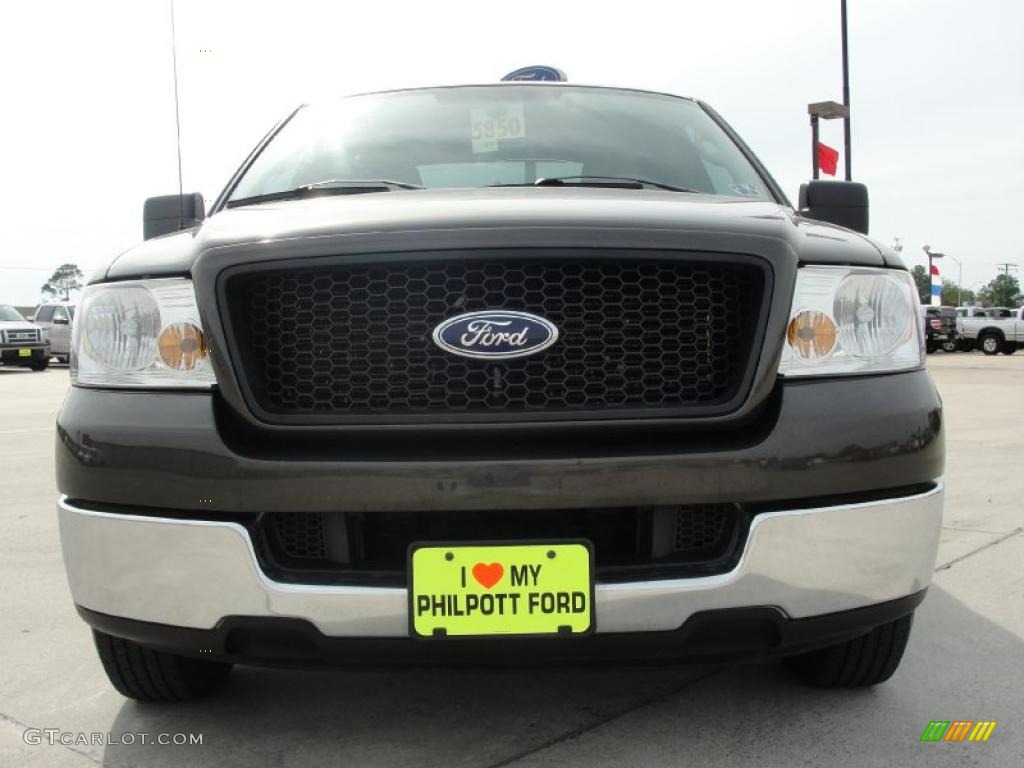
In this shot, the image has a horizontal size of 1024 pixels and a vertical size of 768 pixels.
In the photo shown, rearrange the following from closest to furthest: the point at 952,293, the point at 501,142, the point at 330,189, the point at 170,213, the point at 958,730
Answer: the point at 958,730
the point at 330,189
the point at 170,213
the point at 501,142
the point at 952,293

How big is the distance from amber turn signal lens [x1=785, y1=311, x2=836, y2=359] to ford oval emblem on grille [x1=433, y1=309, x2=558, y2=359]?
0.51 meters

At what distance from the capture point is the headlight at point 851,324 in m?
2.13

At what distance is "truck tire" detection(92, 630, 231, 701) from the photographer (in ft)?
7.96

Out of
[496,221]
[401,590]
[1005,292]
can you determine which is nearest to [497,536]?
[401,590]

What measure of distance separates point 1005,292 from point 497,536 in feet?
418

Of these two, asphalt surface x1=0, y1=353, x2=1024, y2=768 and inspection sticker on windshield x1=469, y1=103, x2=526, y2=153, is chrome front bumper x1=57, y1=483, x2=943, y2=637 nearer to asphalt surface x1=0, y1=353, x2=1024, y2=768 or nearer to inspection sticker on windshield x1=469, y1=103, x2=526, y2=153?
asphalt surface x1=0, y1=353, x2=1024, y2=768

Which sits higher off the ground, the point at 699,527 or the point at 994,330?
the point at 699,527

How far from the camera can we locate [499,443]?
2.04 meters

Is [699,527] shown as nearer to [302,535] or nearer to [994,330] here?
[302,535]

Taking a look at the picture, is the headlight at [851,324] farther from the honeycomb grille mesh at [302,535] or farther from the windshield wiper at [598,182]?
the honeycomb grille mesh at [302,535]

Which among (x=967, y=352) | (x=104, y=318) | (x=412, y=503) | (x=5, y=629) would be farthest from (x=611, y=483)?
(x=967, y=352)

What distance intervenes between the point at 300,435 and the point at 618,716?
1.04 meters

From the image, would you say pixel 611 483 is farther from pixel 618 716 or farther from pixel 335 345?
pixel 618 716

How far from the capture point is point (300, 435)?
2.05 m
